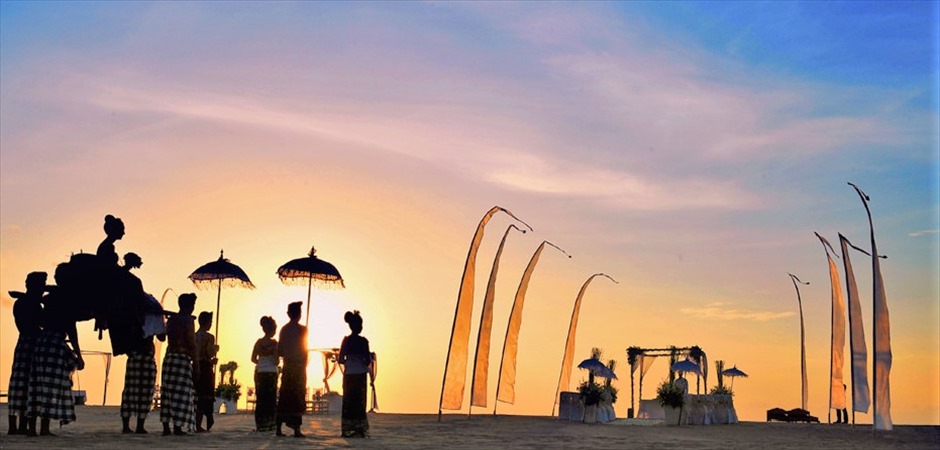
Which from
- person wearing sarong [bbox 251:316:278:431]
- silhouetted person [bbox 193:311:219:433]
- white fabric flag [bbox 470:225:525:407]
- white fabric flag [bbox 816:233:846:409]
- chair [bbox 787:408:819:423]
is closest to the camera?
person wearing sarong [bbox 251:316:278:431]

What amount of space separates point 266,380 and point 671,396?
16391 millimetres

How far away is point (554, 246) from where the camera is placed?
29500 millimetres

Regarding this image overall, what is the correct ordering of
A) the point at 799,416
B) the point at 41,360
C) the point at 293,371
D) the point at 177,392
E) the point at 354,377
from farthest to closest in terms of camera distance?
the point at 799,416 → the point at 293,371 → the point at 354,377 → the point at 177,392 → the point at 41,360

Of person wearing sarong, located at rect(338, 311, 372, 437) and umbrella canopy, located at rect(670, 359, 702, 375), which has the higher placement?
umbrella canopy, located at rect(670, 359, 702, 375)

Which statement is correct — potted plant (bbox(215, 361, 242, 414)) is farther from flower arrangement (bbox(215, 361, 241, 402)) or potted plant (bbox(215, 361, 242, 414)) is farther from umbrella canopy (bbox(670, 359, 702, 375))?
umbrella canopy (bbox(670, 359, 702, 375))

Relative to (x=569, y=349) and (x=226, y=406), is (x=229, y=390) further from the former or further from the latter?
(x=569, y=349)

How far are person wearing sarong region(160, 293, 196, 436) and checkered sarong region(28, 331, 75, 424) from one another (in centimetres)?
152

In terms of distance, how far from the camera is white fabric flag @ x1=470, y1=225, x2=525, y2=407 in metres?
24.0

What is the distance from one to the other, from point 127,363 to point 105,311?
195cm

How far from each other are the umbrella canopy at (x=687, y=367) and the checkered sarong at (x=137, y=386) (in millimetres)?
28368

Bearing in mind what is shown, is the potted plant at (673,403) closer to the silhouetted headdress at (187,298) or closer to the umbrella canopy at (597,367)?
the umbrella canopy at (597,367)

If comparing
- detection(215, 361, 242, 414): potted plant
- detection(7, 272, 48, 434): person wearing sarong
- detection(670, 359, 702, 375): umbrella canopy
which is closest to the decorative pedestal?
detection(215, 361, 242, 414): potted plant

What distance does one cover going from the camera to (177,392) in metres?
14.0

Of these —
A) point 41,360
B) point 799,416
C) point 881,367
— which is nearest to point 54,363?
point 41,360
